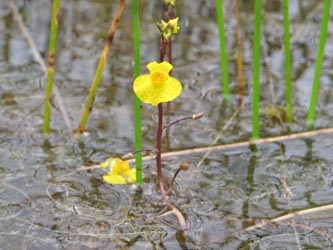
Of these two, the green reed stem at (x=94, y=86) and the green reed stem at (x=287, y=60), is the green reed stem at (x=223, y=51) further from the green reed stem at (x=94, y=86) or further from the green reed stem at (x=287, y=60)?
the green reed stem at (x=94, y=86)

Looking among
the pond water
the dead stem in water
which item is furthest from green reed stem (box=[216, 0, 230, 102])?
the dead stem in water

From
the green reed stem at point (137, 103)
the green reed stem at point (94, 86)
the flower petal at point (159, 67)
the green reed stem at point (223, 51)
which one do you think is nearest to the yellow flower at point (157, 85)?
the flower petal at point (159, 67)

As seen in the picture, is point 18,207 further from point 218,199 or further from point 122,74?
point 122,74

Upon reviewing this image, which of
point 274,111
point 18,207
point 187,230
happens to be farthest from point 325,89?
point 18,207

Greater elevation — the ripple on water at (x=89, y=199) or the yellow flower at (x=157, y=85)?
the yellow flower at (x=157, y=85)

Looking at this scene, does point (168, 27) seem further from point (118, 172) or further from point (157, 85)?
point (118, 172)

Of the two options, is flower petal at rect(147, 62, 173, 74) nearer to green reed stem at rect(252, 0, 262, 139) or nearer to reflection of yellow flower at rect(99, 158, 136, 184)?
reflection of yellow flower at rect(99, 158, 136, 184)
